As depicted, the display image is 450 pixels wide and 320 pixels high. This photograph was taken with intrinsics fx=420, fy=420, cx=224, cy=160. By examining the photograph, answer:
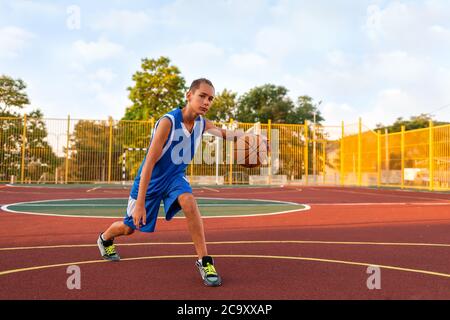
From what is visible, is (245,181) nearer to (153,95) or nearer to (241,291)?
(153,95)

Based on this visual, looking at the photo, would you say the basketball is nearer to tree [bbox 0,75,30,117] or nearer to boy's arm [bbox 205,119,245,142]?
boy's arm [bbox 205,119,245,142]

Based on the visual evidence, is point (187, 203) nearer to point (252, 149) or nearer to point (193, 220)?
point (193, 220)

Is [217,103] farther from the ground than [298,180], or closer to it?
farther from the ground

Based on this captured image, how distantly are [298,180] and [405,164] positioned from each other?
23.7 ft

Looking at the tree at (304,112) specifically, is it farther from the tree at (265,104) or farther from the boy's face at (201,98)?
the boy's face at (201,98)

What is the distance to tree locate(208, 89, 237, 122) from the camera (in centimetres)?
4197

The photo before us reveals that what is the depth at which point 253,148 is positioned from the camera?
14.4 feet

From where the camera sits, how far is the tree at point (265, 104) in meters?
42.3

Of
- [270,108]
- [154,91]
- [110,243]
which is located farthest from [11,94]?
[110,243]

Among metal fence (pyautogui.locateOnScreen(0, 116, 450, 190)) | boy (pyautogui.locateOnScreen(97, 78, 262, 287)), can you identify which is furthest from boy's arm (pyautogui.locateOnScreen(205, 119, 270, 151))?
metal fence (pyautogui.locateOnScreen(0, 116, 450, 190))

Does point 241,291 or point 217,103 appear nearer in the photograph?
point 241,291

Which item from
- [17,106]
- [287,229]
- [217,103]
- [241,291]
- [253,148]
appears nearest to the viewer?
[241,291]

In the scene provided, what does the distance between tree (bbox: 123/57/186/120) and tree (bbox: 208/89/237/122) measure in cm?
952
